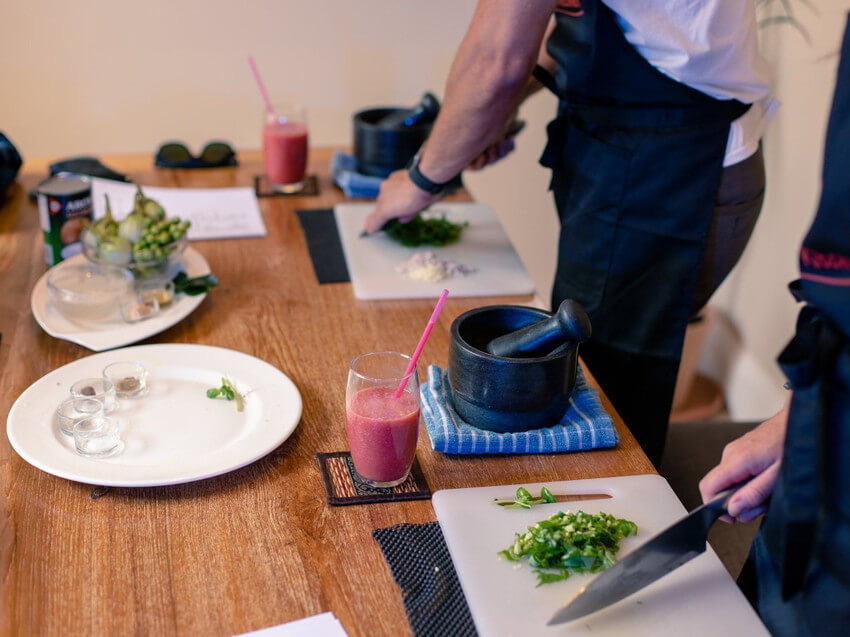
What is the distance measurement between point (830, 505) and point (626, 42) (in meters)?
0.91

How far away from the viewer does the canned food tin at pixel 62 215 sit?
162 cm

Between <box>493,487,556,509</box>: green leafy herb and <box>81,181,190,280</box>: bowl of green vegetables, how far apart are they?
84cm

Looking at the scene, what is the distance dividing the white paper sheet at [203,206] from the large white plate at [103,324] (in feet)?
1.22

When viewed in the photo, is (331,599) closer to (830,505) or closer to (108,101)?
(830,505)

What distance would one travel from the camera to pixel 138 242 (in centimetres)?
154

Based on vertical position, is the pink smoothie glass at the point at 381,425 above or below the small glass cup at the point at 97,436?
above

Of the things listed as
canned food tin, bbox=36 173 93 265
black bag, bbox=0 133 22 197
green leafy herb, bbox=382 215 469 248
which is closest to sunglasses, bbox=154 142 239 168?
black bag, bbox=0 133 22 197

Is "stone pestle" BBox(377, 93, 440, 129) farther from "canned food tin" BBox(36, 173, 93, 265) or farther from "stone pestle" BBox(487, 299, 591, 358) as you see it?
"stone pestle" BBox(487, 299, 591, 358)

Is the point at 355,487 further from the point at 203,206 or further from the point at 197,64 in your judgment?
the point at 197,64

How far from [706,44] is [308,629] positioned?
1.08m

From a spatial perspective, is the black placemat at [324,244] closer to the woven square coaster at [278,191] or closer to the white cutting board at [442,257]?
the white cutting board at [442,257]

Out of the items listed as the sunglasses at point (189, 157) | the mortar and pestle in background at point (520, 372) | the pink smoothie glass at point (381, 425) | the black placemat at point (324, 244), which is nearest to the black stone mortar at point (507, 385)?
the mortar and pestle in background at point (520, 372)

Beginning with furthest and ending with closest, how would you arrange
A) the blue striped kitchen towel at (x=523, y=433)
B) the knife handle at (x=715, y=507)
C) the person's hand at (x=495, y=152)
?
the person's hand at (x=495, y=152) < the blue striped kitchen towel at (x=523, y=433) < the knife handle at (x=715, y=507)

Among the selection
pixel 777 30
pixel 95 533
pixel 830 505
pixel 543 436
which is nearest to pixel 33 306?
pixel 95 533
